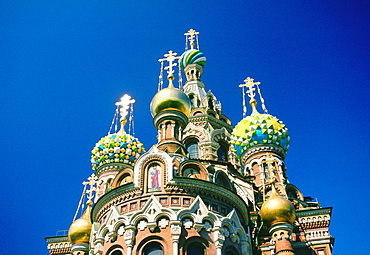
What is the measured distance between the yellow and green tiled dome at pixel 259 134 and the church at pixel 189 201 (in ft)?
0.12

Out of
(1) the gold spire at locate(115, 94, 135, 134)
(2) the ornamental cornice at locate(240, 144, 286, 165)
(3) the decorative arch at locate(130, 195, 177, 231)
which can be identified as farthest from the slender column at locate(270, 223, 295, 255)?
(1) the gold spire at locate(115, 94, 135, 134)

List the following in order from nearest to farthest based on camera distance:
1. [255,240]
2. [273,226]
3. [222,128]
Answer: [273,226] → [255,240] → [222,128]

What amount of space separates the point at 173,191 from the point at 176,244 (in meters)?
1.35

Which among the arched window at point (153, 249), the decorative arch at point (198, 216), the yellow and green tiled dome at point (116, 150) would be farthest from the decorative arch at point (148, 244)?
the yellow and green tiled dome at point (116, 150)

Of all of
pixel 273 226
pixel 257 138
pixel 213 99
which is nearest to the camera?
pixel 273 226

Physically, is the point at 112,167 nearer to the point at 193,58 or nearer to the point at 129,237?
the point at 193,58

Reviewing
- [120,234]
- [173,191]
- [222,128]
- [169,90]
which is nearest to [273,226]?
[173,191]

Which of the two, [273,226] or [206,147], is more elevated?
[206,147]

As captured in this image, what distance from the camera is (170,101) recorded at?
47.0ft

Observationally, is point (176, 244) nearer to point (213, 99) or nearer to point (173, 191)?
point (173, 191)

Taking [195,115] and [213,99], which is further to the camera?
[213,99]

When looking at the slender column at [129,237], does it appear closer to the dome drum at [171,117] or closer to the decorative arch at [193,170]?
the decorative arch at [193,170]

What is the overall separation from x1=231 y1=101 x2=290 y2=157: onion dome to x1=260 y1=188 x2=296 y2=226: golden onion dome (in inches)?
252

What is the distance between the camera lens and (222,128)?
20.6 metres
